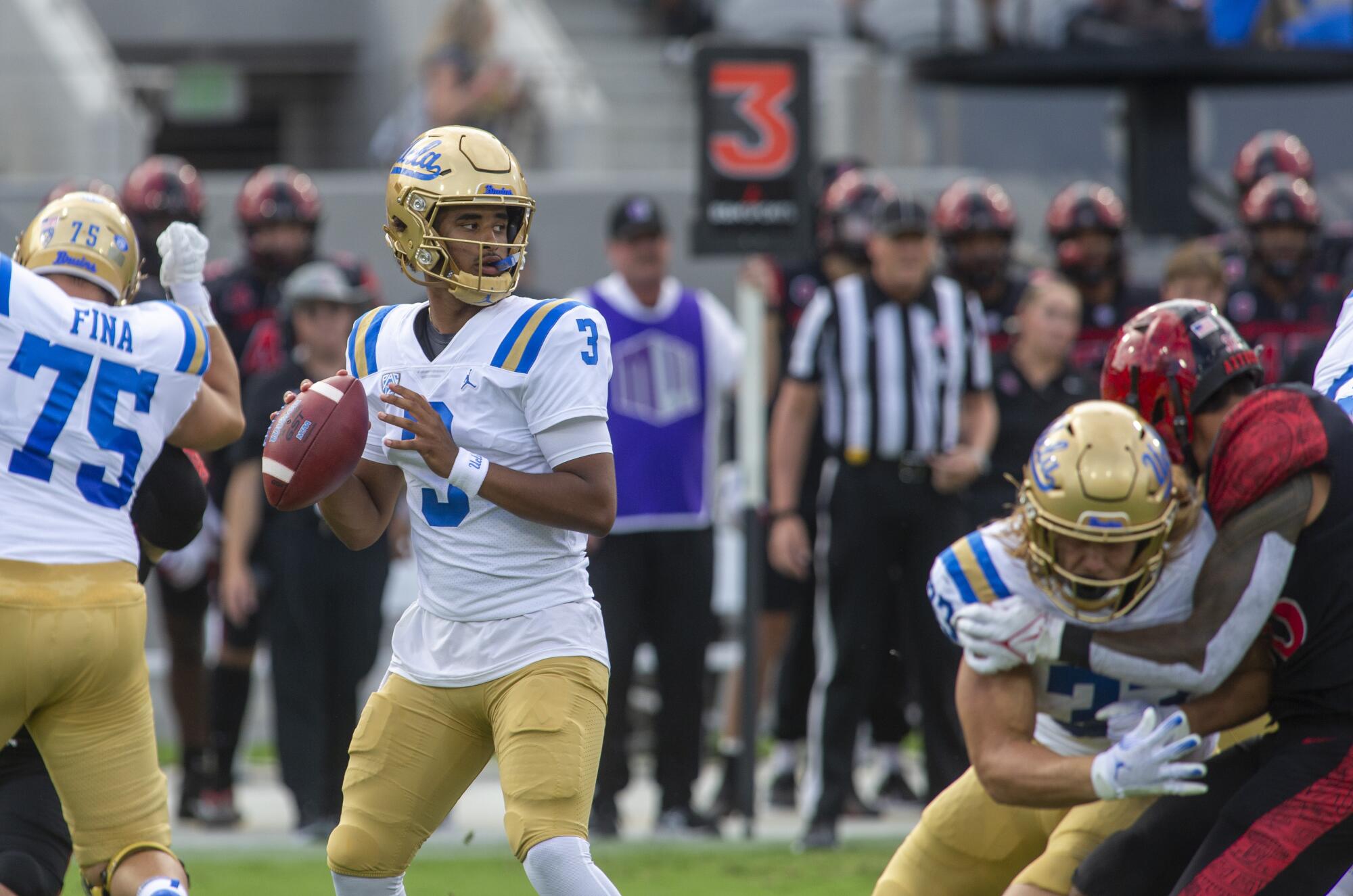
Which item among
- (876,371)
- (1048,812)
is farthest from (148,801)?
(876,371)

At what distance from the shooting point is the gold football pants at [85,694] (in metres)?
3.91

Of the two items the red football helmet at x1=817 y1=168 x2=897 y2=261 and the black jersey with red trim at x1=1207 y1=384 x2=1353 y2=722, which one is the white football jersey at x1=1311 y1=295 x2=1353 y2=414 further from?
the red football helmet at x1=817 y1=168 x2=897 y2=261

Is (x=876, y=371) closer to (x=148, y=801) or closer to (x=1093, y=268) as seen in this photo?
(x=1093, y=268)

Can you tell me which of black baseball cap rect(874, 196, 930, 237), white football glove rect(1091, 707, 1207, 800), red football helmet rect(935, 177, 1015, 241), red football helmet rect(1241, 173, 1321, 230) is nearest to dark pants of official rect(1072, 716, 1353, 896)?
white football glove rect(1091, 707, 1207, 800)

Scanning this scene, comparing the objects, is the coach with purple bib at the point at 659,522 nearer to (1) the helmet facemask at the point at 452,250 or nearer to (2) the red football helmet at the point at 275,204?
(2) the red football helmet at the point at 275,204

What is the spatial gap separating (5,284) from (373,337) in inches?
29.3

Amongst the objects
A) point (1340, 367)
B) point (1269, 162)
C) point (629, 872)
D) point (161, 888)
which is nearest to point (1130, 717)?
point (1340, 367)

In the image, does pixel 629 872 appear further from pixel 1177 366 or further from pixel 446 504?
pixel 1177 366

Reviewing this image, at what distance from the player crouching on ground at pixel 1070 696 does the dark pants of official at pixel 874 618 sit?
238cm

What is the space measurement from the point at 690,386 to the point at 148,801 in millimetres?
3101

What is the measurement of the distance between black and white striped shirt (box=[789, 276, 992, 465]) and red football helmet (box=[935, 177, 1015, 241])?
1052 millimetres

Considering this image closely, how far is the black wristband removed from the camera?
3658 millimetres

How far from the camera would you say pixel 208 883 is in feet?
19.0

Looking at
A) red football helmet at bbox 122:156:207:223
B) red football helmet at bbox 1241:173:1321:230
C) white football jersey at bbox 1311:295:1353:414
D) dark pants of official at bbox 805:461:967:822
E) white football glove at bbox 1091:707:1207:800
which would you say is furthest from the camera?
red football helmet at bbox 1241:173:1321:230
